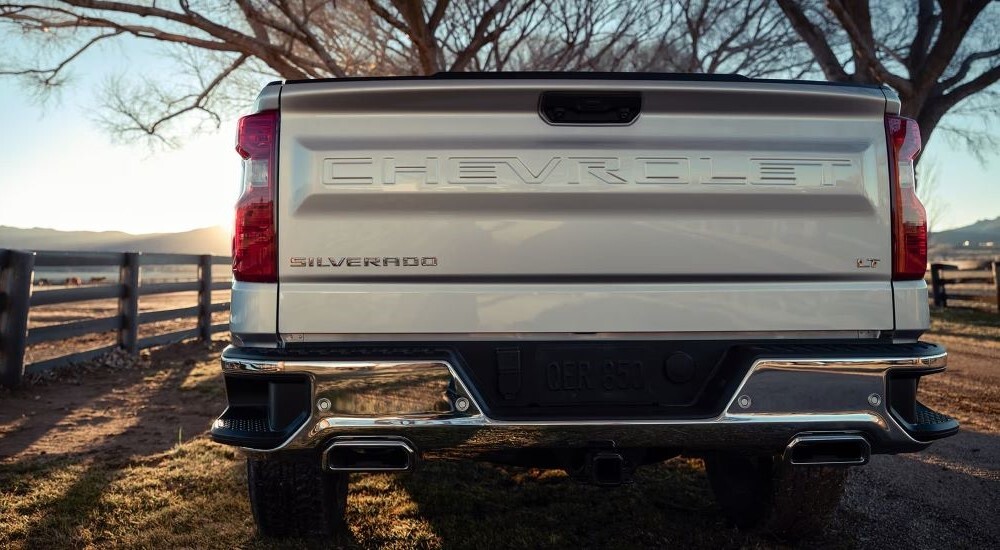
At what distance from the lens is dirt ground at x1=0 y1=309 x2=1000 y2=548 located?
282 centimetres

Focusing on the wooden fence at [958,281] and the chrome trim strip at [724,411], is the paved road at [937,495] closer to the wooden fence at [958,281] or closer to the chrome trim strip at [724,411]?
the chrome trim strip at [724,411]

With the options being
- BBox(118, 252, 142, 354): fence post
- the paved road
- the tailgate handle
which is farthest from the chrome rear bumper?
BBox(118, 252, 142, 354): fence post

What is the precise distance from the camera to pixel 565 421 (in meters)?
2.00

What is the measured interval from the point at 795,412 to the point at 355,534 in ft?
5.92

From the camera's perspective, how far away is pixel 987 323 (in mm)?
12359

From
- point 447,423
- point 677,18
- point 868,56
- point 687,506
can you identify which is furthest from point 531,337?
point 677,18

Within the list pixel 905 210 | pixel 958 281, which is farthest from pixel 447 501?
pixel 958 281

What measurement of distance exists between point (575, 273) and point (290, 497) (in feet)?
4.32

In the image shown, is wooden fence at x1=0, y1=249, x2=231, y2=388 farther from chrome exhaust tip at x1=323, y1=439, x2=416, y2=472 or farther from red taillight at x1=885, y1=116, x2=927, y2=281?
red taillight at x1=885, y1=116, x2=927, y2=281

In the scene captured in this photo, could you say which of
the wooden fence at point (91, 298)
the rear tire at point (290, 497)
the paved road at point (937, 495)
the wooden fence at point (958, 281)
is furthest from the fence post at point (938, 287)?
the rear tire at point (290, 497)

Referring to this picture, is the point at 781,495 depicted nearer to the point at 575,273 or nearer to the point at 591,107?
the point at 575,273

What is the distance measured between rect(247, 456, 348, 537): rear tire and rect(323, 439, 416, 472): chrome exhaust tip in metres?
0.40

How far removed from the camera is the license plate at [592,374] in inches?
81.7

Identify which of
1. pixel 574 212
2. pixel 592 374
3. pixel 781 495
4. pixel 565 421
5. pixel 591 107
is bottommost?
pixel 781 495
